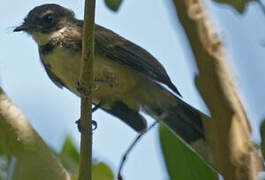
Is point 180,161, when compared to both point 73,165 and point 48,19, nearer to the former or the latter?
point 73,165

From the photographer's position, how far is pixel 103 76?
4.34m

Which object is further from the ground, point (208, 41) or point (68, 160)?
point (208, 41)

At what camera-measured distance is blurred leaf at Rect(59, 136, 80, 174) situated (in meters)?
3.08

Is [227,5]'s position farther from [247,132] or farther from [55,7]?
[55,7]

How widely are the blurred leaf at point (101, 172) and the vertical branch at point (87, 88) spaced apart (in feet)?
0.65

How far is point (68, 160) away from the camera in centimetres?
314

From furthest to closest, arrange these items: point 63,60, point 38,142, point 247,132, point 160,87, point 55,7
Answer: point 55,7 < point 160,87 < point 63,60 < point 38,142 < point 247,132

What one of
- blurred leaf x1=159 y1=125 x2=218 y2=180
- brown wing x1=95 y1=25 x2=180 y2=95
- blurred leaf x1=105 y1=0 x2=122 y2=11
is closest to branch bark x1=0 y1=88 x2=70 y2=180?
blurred leaf x1=159 y1=125 x2=218 y2=180

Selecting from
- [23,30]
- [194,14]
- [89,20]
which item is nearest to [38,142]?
[89,20]

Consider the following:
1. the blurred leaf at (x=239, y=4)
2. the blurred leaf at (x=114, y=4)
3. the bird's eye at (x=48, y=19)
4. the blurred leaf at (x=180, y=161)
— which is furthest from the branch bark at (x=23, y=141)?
the bird's eye at (x=48, y=19)

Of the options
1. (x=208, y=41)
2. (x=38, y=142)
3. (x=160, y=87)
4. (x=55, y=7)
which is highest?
(x=208, y=41)

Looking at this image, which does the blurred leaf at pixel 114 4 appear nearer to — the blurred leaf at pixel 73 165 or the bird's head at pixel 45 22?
the blurred leaf at pixel 73 165

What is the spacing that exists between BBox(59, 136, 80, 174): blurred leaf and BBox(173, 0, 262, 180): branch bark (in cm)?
190

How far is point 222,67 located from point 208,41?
104mm
